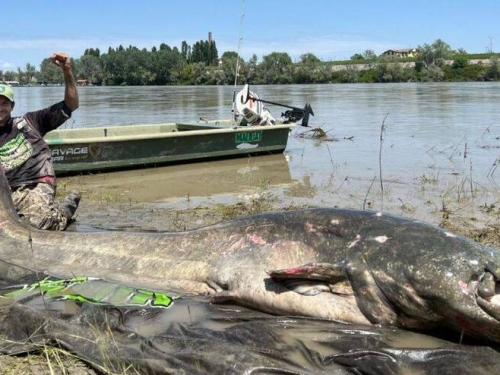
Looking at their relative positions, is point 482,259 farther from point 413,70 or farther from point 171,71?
point 171,71

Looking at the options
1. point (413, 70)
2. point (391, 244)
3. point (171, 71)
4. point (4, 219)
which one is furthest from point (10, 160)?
point (171, 71)

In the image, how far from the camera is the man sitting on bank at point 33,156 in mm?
5859

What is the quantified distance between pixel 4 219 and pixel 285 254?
2.42 metres

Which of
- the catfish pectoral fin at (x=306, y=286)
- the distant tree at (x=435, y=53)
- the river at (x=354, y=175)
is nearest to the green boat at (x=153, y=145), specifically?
the river at (x=354, y=175)

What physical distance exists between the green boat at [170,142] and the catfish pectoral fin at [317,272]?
675 centimetres

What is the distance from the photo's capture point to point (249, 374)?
286 cm

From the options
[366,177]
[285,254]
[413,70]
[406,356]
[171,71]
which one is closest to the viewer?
[406,356]

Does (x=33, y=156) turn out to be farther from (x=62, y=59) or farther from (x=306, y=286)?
(x=306, y=286)

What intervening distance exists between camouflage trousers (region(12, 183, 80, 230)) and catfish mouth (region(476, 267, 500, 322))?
410cm

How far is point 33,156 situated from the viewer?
20.1 feet

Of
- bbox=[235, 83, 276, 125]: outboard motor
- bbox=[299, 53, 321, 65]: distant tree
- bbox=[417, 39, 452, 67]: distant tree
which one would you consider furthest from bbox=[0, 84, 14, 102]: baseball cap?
bbox=[299, 53, 321, 65]: distant tree

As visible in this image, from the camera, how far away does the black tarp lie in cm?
300

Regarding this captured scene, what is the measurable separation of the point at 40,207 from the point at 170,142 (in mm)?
5313

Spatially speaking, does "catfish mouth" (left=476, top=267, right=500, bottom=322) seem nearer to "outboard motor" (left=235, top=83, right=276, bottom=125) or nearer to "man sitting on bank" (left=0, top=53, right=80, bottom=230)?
"man sitting on bank" (left=0, top=53, right=80, bottom=230)
